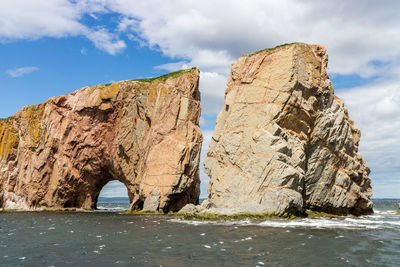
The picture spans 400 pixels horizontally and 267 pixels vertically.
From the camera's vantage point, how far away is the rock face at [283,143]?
36.1 m

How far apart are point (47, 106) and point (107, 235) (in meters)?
43.0

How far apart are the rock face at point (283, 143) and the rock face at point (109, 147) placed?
25.7ft

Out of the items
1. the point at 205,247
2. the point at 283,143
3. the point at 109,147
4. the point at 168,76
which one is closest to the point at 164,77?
the point at 168,76

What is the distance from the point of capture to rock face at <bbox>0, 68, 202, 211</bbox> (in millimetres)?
48781

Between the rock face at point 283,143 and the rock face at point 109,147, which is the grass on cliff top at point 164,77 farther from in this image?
the rock face at point 283,143

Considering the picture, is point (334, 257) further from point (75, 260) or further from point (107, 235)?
point (107, 235)

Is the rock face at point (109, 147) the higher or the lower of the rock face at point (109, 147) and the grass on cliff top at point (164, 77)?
the lower

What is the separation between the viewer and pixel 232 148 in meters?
39.7

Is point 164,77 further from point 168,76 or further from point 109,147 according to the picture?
point 109,147

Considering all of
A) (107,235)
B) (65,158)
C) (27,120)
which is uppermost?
(27,120)

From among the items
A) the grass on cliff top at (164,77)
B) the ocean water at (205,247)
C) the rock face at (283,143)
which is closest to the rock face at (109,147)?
the grass on cliff top at (164,77)

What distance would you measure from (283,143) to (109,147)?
30218mm

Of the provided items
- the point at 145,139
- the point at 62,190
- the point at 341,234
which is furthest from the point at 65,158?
the point at 341,234

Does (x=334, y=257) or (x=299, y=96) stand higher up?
(x=299, y=96)
